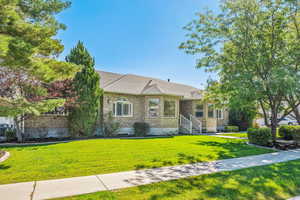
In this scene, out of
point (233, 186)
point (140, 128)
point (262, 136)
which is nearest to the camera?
point (233, 186)

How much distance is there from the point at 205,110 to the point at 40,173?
16.8 meters

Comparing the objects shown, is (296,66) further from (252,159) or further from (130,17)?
(130,17)

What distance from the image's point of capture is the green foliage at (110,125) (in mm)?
14203

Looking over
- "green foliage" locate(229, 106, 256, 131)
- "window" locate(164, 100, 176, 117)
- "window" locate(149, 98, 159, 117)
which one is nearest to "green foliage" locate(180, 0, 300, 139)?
"window" locate(164, 100, 176, 117)

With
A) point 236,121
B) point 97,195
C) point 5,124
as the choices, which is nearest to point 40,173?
point 97,195

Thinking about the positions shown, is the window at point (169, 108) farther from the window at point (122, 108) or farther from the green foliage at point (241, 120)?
the green foliage at point (241, 120)

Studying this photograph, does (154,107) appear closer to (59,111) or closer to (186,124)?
(186,124)

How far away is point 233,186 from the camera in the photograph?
4.48 m

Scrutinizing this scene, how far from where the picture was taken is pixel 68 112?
1294cm

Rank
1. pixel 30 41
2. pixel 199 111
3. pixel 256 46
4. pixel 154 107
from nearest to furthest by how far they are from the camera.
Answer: pixel 30 41 → pixel 256 46 → pixel 154 107 → pixel 199 111

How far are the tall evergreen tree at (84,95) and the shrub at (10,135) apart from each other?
344 cm

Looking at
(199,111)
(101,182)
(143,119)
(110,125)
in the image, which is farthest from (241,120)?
(101,182)

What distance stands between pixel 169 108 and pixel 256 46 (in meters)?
8.58

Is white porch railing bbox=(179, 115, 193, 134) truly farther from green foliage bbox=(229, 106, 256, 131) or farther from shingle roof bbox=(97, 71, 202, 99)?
green foliage bbox=(229, 106, 256, 131)
